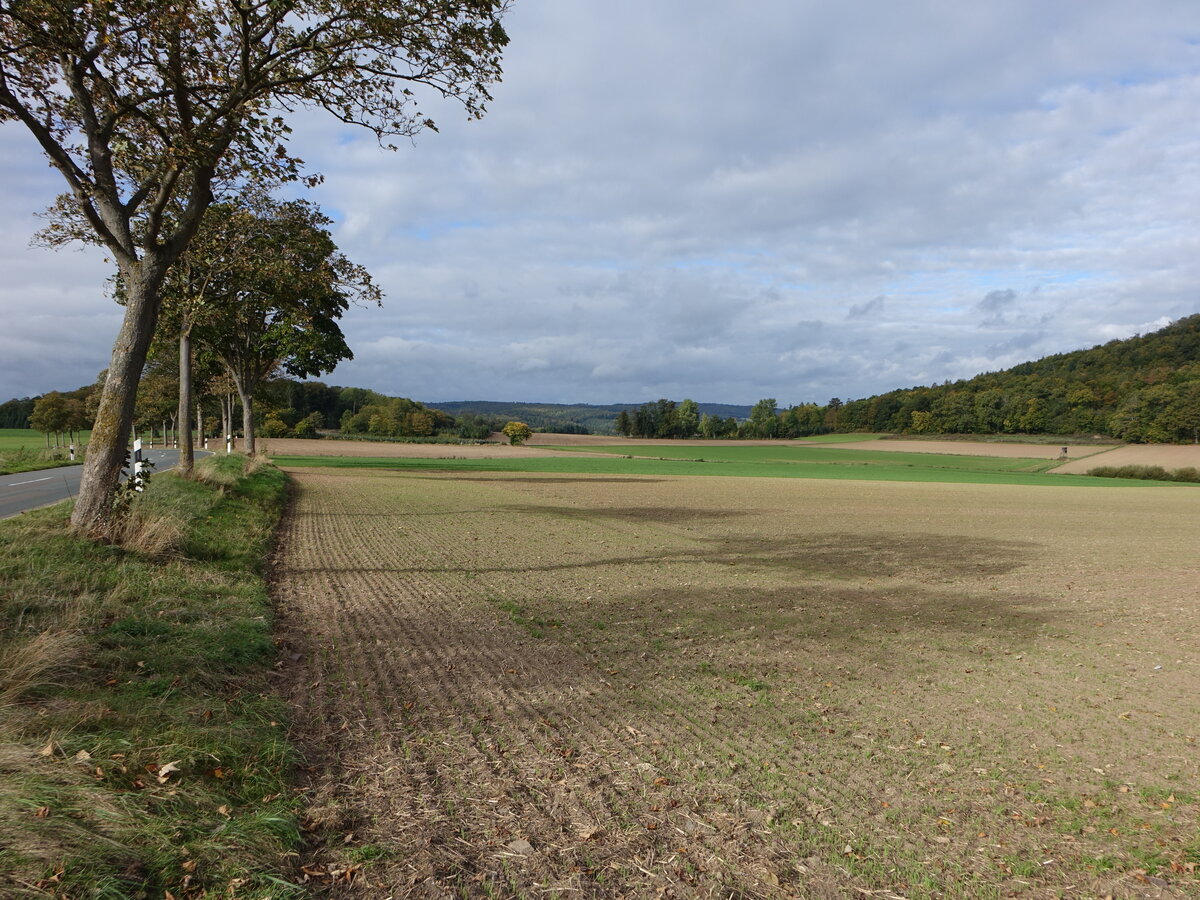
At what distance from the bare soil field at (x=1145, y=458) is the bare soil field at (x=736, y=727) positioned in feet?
244

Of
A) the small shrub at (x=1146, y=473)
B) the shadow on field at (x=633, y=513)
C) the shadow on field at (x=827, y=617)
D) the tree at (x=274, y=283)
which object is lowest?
the small shrub at (x=1146, y=473)

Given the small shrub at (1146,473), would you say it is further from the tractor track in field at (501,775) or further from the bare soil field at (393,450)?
the tractor track in field at (501,775)

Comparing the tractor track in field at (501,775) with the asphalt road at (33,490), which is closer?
the tractor track in field at (501,775)

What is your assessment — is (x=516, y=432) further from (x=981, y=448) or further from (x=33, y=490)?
(x=33, y=490)

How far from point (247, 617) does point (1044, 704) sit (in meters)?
9.36

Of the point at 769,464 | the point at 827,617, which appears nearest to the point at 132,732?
the point at 827,617

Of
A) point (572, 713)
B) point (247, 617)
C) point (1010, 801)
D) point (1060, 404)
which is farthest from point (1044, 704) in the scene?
point (1060, 404)

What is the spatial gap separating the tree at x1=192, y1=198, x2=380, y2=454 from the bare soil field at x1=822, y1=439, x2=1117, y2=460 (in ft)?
271

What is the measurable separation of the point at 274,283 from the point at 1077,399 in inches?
4744

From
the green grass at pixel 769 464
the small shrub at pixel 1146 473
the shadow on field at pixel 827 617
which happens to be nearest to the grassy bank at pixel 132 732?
the shadow on field at pixel 827 617

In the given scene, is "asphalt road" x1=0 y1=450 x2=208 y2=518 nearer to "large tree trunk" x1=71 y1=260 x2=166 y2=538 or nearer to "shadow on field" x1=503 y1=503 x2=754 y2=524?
"large tree trunk" x1=71 y1=260 x2=166 y2=538

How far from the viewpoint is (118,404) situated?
34.4 feet

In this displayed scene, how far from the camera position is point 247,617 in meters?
Result: 8.62

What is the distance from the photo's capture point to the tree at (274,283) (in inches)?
627
